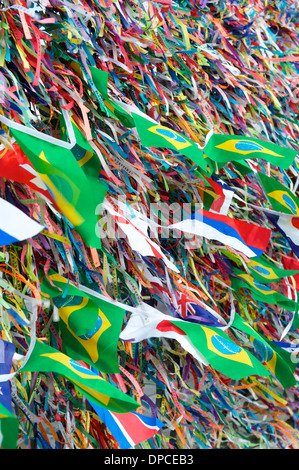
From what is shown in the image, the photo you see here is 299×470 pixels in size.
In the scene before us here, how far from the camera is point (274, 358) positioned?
0.56m

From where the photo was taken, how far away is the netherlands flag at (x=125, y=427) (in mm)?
432

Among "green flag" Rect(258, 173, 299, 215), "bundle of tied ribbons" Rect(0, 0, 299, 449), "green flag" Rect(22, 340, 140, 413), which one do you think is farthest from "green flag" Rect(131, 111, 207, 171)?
"green flag" Rect(22, 340, 140, 413)

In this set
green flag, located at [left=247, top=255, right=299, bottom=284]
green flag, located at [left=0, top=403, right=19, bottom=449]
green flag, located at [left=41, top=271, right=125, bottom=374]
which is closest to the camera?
green flag, located at [left=0, top=403, right=19, bottom=449]

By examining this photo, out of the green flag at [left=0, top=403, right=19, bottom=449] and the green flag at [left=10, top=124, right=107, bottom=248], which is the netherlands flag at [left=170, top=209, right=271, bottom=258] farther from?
the green flag at [left=0, top=403, right=19, bottom=449]

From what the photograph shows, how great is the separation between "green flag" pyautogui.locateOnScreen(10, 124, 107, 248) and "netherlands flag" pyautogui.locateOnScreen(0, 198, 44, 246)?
0.04 meters

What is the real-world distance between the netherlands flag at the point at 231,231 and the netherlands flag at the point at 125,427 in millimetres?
201

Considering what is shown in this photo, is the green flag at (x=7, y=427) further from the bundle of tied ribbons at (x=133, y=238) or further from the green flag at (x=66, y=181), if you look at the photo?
the green flag at (x=66, y=181)

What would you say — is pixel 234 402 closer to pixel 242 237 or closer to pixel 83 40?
pixel 242 237

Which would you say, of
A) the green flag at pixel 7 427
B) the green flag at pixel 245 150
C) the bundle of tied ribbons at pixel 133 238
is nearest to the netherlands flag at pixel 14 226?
the bundle of tied ribbons at pixel 133 238

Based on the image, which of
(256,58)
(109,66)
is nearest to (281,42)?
(256,58)

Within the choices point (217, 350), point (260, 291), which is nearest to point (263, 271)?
point (260, 291)

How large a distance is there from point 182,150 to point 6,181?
18 cm

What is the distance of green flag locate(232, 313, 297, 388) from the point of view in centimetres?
56

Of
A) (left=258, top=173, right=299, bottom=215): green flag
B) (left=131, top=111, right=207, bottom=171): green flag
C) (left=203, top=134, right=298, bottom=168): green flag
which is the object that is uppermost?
(left=131, top=111, right=207, bottom=171): green flag
